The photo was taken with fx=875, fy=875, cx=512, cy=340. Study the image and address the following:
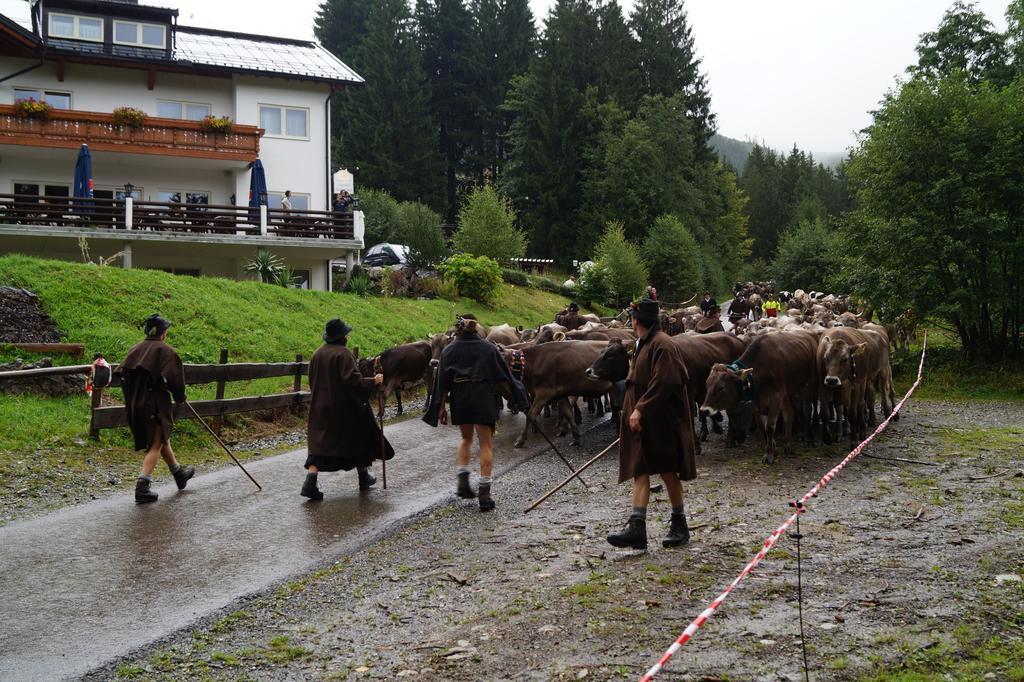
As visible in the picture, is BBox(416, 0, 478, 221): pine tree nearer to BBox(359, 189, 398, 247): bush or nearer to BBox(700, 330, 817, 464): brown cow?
BBox(359, 189, 398, 247): bush

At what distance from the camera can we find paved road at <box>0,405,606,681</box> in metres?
6.32

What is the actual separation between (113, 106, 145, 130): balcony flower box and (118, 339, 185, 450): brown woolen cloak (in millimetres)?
23379

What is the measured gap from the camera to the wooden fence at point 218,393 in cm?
1322

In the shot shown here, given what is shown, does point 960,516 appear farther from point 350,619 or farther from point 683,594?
point 350,619

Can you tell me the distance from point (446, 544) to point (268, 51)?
113 feet

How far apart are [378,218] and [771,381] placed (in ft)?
123

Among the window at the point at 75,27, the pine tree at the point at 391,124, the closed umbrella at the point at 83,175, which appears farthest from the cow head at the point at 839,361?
the pine tree at the point at 391,124

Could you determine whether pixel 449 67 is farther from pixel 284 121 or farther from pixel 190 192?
pixel 190 192

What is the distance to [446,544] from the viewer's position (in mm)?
8625

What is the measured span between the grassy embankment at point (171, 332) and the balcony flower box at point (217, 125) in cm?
899

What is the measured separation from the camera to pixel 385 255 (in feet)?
137

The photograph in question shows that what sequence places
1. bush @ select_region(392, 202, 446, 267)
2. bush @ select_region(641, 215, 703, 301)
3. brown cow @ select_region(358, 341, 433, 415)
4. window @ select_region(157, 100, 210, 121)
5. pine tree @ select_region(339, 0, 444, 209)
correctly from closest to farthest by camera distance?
brown cow @ select_region(358, 341, 433, 415) < window @ select_region(157, 100, 210, 121) < bush @ select_region(392, 202, 446, 267) < bush @ select_region(641, 215, 703, 301) < pine tree @ select_region(339, 0, 444, 209)

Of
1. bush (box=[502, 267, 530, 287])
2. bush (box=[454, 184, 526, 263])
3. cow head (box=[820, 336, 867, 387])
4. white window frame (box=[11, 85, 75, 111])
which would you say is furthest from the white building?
cow head (box=[820, 336, 867, 387])

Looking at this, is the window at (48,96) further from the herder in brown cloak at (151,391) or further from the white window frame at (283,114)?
the herder in brown cloak at (151,391)
